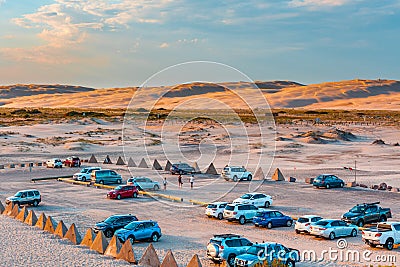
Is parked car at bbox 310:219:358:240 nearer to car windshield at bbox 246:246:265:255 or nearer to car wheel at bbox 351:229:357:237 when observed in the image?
car wheel at bbox 351:229:357:237

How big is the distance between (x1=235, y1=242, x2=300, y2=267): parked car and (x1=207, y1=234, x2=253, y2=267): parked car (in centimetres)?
66

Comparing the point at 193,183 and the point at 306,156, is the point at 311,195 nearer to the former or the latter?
the point at 193,183

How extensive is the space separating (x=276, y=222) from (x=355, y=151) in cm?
4606

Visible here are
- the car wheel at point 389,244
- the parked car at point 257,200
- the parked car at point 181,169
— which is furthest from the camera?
the parked car at point 181,169

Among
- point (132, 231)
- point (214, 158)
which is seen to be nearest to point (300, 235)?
point (132, 231)

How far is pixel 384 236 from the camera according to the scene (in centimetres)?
2386

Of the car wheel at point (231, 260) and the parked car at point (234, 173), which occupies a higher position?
the parked car at point (234, 173)

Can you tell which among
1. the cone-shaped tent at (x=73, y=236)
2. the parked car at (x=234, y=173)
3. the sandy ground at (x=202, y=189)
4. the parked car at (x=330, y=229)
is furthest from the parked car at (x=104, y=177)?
the parked car at (x=330, y=229)

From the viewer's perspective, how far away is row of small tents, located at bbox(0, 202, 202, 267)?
19406mm

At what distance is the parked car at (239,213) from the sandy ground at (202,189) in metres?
0.43

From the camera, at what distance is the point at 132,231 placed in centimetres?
2527

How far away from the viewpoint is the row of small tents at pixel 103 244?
63.7ft

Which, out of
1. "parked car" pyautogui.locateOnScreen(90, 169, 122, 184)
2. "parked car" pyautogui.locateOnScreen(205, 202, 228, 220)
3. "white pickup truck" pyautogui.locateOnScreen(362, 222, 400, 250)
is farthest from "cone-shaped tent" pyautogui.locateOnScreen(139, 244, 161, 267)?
"parked car" pyautogui.locateOnScreen(90, 169, 122, 184)

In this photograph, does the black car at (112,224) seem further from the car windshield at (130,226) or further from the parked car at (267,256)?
the parked car at (267,256)
